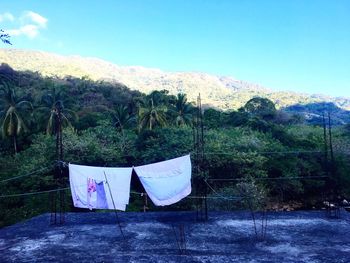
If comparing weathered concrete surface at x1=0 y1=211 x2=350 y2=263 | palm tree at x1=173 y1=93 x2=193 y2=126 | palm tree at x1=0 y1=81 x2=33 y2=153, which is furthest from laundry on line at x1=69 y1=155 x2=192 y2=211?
palm tree at x1=173 y1=93 x2=193 y2=126

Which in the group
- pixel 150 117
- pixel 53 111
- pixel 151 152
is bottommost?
pixel 151 152

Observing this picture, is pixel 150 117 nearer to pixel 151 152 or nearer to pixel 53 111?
pixel 151 152

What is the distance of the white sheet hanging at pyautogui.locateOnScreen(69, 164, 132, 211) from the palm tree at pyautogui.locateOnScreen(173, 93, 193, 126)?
27.6m

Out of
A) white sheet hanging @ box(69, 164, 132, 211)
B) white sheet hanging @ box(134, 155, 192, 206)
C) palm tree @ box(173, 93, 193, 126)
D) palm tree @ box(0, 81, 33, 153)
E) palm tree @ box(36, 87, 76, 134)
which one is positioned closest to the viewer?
white sheet hanging @ box(69, 164, 132, 211)

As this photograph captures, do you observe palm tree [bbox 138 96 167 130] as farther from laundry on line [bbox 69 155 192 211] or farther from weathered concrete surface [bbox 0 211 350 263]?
laundry on line [bbox 69 155 192 211]

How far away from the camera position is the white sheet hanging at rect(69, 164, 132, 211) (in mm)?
11152

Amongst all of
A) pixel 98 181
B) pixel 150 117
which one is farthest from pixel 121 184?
pixel 150 117

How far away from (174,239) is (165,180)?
2047 millimetres

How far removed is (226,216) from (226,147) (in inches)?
569

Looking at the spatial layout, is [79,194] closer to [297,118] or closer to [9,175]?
[9,175]

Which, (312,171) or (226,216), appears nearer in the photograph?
(226,216)

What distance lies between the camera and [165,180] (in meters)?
11.4

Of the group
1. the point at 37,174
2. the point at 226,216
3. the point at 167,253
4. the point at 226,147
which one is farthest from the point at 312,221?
the point at 37,174

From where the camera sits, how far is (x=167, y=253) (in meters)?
8.96
